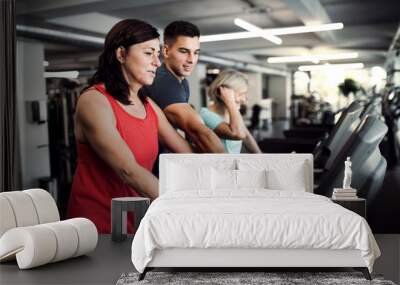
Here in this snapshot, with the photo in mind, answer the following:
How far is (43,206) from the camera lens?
15.6ft

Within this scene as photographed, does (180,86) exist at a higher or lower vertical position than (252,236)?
higher

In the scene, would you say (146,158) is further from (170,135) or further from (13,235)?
(13,235)

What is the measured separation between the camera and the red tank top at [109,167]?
18.8 ft

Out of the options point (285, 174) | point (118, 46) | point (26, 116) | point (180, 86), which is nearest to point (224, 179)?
point (285, 174)

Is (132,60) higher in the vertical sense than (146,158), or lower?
higher

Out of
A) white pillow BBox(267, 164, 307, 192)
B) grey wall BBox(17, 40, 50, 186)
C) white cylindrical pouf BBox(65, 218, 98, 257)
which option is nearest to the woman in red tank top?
grey wall BBox(17, 40, 50, 186)

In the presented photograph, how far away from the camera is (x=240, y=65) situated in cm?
594

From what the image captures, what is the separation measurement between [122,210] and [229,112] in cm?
149

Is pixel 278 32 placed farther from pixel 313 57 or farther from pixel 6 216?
pixel 6 216

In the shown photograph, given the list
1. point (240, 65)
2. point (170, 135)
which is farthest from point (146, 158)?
point (240, 65)

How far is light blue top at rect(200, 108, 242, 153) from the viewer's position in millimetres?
5797

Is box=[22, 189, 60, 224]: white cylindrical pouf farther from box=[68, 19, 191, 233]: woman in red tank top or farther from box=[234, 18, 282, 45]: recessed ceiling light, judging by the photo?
box=[234, 18, 282, 45]: recessed ceiling light

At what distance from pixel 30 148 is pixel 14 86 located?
0.65 meters

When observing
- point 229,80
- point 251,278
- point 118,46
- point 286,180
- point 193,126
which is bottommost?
point 251,278
